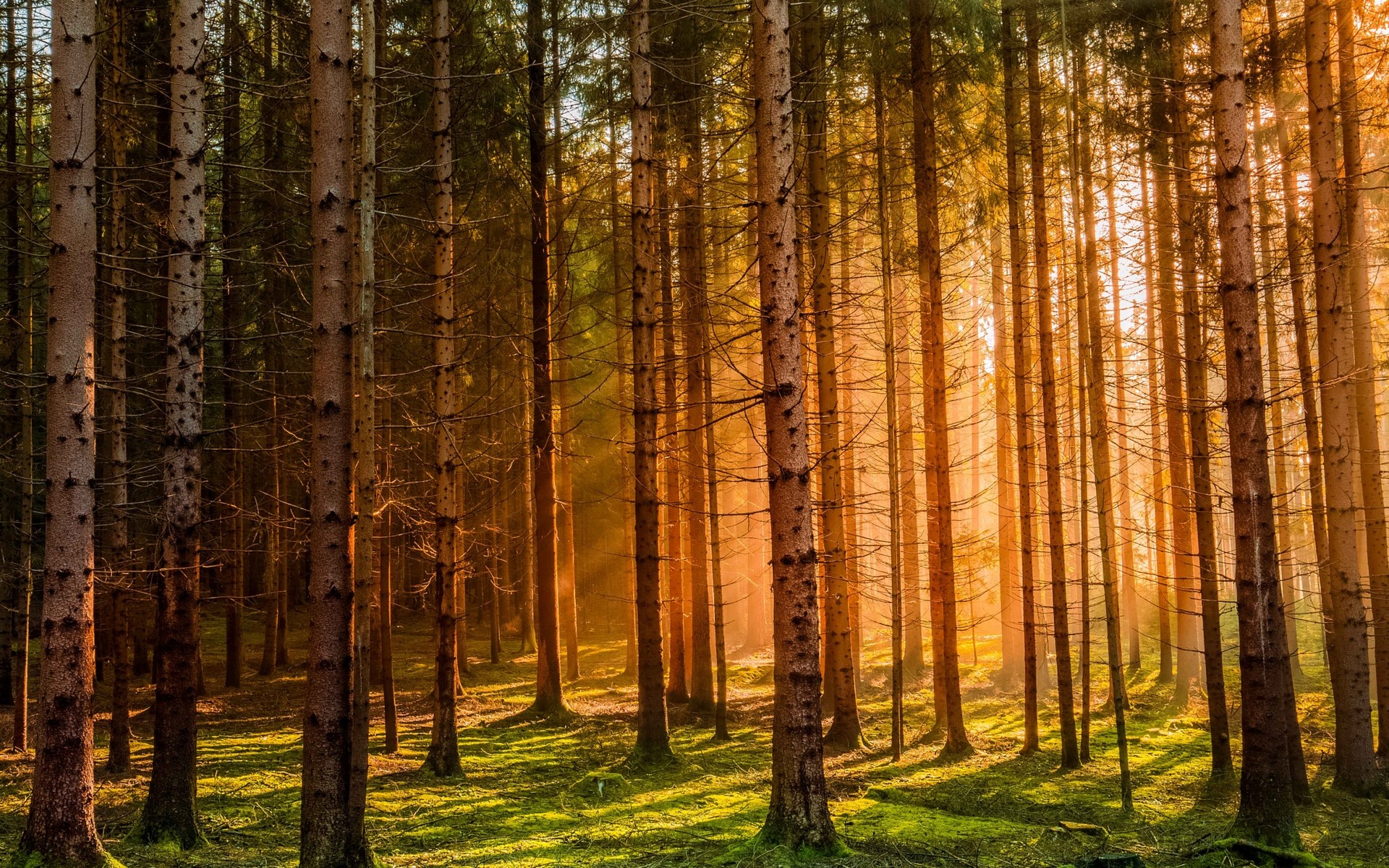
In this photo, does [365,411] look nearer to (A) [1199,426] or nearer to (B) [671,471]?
(B) [671,471]

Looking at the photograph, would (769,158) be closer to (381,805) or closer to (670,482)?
(381,805)

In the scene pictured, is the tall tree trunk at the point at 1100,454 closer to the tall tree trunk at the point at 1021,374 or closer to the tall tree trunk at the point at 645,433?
the tall tree trunk at the point at 1021,374

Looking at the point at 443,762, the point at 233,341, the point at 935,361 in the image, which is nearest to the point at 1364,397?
the point at 935,361

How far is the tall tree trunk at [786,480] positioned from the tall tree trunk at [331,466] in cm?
331

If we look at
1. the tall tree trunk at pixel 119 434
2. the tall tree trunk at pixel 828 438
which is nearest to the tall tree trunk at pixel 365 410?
the tall tree trunk at pixel 119 434

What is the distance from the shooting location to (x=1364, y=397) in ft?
39.3

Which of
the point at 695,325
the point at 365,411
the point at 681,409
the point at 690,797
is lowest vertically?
the point at 690,797

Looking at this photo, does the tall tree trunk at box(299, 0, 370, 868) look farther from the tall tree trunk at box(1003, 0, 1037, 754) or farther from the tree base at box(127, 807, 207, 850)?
the tall tree trunk at box(1003, 0, 1037, 754)

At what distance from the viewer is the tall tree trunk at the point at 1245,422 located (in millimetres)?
8219

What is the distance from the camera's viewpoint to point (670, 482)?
60.3 ft

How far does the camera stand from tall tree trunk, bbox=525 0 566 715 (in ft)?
50.7

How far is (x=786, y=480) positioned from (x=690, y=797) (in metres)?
5.16

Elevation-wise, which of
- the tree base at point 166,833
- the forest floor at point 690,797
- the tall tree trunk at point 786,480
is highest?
the tall tree trunk at point 786,480

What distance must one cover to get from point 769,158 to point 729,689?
1588 centimetres
